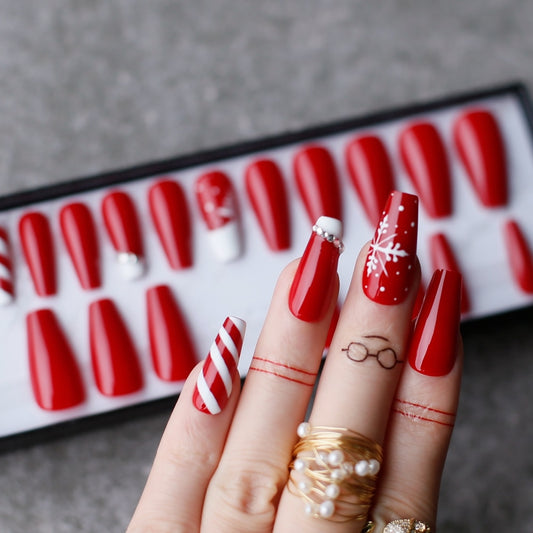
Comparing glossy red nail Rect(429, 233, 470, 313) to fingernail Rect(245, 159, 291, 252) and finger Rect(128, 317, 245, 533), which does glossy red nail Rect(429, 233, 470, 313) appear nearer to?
fingernail Rect(245, 159, 291, 252)

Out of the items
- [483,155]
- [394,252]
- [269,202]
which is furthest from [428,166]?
[394,252]

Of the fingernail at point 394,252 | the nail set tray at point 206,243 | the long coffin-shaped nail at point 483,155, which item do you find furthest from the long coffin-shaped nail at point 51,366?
the long coffin-shaped nail at point 483,155

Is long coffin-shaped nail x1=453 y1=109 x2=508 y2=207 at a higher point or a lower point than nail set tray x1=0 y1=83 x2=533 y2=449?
higher

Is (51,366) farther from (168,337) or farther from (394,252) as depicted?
(394,252)

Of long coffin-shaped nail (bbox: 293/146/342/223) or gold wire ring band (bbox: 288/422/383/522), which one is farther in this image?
long coffin-shaped nail (bbox: 293/146/342/223)

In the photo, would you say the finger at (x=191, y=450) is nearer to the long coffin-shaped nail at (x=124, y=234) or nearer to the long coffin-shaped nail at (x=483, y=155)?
the long coffin-shaped nail at (x=124, y=234)

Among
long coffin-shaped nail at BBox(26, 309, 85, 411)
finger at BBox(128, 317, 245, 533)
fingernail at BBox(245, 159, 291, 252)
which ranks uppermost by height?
fingernail at BBox(245, 159, 291, 252)

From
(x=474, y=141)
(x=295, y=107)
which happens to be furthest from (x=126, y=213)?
(x=474, y=141)

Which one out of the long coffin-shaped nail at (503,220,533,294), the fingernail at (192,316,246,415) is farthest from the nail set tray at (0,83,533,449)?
the fingernail at (192,316,246,415)
